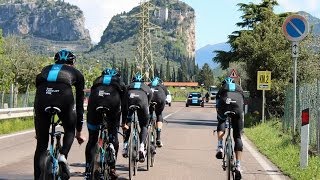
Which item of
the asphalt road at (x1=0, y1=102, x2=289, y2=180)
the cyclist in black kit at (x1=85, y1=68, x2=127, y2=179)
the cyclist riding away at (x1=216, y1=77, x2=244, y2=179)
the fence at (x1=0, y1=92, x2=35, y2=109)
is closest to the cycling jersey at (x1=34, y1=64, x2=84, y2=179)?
the cyclist in black kit at (x1=85, y1=68, x2=127, y2=179)

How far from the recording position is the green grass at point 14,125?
2006 centimetres

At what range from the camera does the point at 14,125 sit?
21359mm

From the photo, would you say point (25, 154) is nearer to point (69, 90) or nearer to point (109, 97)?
point (109, 97)

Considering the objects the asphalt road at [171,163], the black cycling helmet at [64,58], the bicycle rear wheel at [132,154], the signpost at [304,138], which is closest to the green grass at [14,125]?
the asphalt road at [171,163]

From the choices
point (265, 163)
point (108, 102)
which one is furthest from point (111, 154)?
point (265, 163)

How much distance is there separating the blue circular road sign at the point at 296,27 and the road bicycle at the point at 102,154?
5.94 meters

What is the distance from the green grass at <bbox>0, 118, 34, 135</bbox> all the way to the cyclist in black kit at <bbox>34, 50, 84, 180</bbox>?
13.5m

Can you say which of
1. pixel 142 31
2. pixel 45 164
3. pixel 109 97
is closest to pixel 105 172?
pixel 109 97

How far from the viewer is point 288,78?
28.2 meters

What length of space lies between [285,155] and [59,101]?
7805 mm

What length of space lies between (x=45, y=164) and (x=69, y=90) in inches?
34.0

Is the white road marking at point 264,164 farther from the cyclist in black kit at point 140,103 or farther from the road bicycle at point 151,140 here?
the cyclist in black kit at point 140,103

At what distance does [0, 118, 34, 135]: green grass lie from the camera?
65.8 feet

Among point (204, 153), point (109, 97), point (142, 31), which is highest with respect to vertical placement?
point (142, 31)
